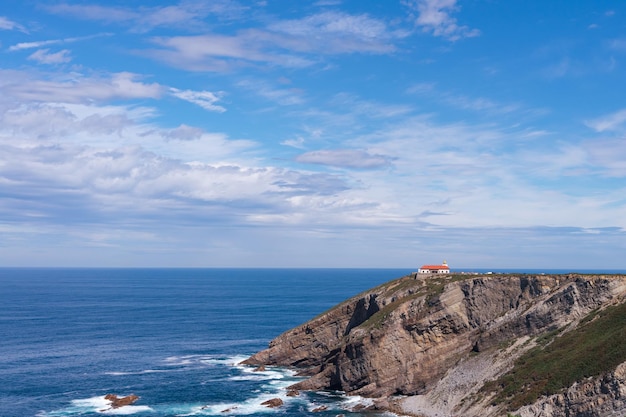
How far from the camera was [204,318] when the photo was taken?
620 feet

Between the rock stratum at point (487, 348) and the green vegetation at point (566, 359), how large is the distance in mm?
160

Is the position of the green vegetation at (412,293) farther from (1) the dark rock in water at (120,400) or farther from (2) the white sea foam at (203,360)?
(1) the dark rock in water at (120,400)

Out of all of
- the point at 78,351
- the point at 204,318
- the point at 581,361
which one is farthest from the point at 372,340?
the point at 204,318

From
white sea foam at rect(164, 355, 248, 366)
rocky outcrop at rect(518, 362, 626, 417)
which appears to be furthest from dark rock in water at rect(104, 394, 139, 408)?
rocky outcrop at rect(518, 362, 626, 417)

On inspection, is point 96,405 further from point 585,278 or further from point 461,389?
point 585,278

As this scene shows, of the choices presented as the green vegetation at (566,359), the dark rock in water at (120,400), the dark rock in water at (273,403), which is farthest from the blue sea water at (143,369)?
the green vegetation at (566,359)

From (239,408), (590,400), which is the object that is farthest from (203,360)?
(590,400)

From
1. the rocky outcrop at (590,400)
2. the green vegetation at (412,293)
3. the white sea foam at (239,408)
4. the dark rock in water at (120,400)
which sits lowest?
the white sea foam at (239,408)

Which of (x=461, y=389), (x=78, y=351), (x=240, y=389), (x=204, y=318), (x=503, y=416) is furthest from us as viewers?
(x=204, y=318)

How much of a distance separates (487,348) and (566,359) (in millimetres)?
15841

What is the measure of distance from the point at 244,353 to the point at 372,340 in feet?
138

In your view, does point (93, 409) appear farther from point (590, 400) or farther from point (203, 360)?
point (590, 400)

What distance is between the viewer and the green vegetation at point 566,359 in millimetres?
73206

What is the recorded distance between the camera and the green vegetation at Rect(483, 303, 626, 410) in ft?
240
